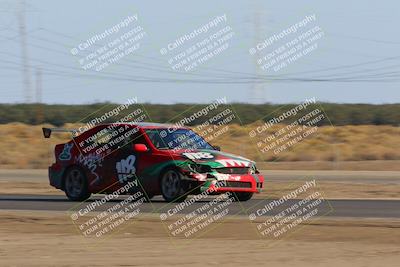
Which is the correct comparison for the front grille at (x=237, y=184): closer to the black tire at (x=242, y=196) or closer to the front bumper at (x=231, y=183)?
the front bumper at (x=231, y=183)

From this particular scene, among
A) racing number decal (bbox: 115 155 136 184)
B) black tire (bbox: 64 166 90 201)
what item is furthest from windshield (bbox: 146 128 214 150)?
black tire (bbox: 64 166 90 201)

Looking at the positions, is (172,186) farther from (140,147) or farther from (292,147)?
(292,147)

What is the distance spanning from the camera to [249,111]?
80.4m

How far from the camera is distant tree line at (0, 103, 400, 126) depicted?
73.3 m

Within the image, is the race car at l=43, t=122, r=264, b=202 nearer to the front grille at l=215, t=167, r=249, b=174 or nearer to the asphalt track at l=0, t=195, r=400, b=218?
the front grille at l=215, t=167, r=249, b=174

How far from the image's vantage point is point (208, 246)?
12773 millimetres

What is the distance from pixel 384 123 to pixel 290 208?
185 ft

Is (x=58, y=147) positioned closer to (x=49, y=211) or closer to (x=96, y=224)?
(x=49, y=211)

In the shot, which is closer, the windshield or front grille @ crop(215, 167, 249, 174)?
front grille @ crop(215, 167, 249, 174)

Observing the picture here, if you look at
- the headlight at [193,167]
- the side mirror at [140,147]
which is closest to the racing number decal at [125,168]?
the side mirror at [140,147]

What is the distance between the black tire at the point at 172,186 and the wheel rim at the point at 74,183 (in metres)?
1.88

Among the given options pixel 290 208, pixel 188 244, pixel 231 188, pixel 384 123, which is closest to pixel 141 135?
pixel 231 188

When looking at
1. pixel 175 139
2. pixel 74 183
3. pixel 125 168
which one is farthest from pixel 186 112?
pixel 125 168

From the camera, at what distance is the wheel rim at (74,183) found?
20.7 m
